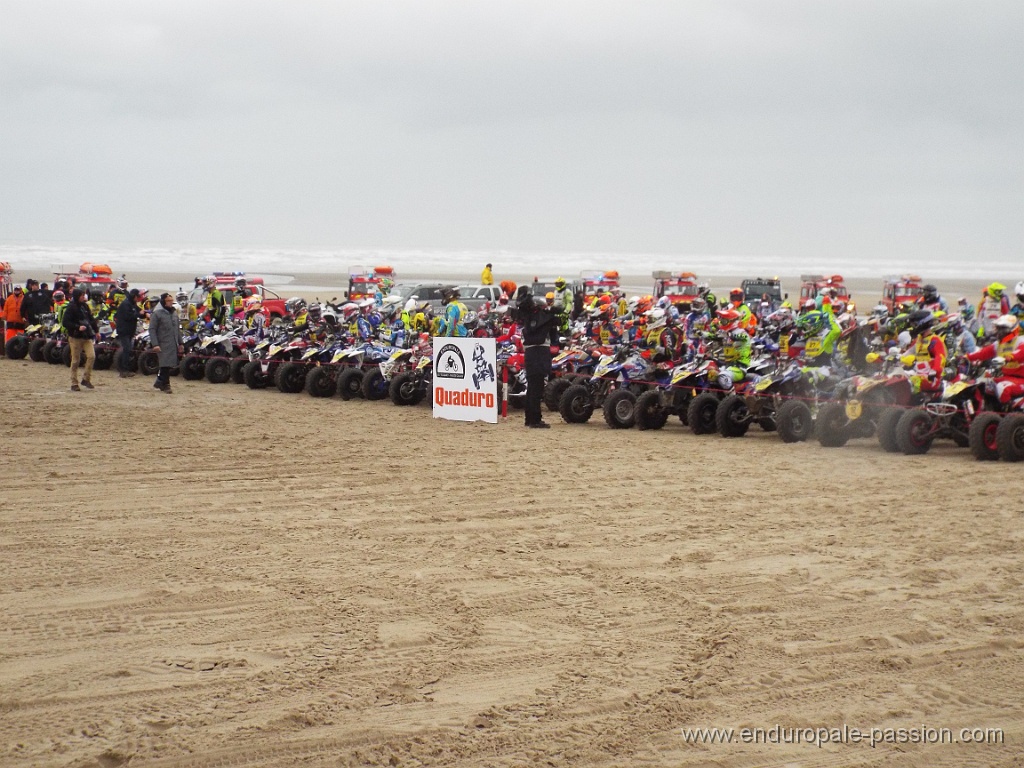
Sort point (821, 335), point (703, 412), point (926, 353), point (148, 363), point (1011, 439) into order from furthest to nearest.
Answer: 1. point (148, 363)
2. point (703, 412)
3. point (821, 335)
4. point (926, 353)
5. point (1011, 439)

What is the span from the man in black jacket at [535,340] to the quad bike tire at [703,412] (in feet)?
6.02

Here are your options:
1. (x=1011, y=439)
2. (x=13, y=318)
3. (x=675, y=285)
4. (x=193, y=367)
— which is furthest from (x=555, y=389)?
(x=675, y=285)

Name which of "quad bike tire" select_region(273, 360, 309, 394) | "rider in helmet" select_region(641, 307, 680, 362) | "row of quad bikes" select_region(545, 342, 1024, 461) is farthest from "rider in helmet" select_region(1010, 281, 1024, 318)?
"quad bike tire" select_region(273, 360, 309, 394)

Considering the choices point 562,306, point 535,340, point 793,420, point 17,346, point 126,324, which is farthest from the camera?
point 17,346

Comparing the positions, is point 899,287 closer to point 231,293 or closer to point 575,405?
point 231,293

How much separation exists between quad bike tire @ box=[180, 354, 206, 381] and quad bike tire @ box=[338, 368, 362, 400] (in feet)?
13.7

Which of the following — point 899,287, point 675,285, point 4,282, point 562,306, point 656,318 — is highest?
point 899,287

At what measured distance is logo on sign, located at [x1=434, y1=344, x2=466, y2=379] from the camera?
15540 millimetres

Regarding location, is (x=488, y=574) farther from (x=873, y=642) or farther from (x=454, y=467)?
(x=454, y=467)

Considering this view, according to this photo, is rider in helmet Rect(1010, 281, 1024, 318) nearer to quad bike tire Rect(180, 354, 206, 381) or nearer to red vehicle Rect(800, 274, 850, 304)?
quad bike tire Rect(180, 354, 206, 381)

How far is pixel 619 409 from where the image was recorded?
1473 cm

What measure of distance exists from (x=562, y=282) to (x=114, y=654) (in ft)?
63.8

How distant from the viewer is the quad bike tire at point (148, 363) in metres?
22.0

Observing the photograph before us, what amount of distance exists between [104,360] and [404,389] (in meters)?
9.17
